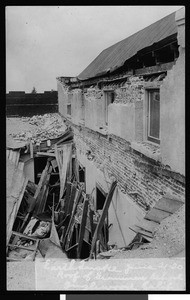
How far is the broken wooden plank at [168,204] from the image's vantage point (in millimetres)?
4219

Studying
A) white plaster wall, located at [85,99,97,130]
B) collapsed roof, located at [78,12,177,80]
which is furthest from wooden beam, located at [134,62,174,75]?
white plaster wall, located at [85,99,97,130]

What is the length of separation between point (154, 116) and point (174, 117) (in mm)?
851

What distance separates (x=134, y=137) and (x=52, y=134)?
5.10 metres

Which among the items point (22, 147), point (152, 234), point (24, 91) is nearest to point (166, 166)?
point (152, 234)

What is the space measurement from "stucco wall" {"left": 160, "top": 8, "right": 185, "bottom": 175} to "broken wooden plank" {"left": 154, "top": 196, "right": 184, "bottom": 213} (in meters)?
0.43

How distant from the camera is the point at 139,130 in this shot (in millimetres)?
5391

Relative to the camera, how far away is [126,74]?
583cm

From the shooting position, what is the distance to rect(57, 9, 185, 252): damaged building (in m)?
4.15

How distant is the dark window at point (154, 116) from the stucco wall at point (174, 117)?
0.44m

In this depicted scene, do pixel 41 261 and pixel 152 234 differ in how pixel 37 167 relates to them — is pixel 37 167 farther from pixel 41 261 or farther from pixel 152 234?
pixel 152 234

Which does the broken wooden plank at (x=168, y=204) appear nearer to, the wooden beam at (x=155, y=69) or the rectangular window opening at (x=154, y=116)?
the rectangular window opening at (x=154, y=116)

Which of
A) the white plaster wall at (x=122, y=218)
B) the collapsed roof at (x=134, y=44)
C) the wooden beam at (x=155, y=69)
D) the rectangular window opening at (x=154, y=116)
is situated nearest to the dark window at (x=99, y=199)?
the white plaster wall at (x=122, y=218)

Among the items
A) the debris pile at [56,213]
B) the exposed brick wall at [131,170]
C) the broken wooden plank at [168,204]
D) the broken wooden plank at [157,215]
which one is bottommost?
the debris pile at [56,213]

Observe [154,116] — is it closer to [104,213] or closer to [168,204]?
[168,204]
